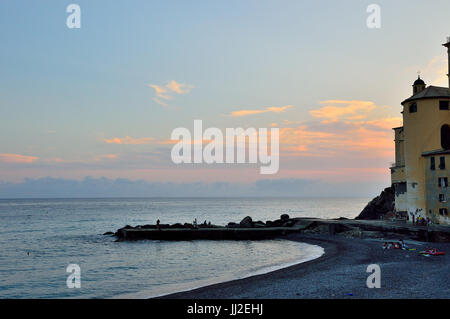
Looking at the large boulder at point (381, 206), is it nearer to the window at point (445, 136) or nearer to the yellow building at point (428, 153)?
the yellow building at point (428, 153)

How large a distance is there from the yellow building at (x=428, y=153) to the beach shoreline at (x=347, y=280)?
29.2 feet

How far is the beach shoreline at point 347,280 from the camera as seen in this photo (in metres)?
20.8

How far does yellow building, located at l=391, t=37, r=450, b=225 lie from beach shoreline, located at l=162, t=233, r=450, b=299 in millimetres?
8900

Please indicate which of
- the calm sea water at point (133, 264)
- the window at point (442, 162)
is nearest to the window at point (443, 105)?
the window at point (442, 162)

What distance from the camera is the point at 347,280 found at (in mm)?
24328

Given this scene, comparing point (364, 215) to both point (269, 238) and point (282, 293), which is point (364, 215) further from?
point (282, 293)

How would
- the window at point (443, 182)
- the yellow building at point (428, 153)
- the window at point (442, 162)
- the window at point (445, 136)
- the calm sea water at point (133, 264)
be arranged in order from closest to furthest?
the calm sea water at point (133, 264) → the window at point (443, 182) → the window at point (442, 162) → the yellow building at point (428, 153) → the window at point (445, 136)

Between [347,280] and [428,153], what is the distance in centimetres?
2594

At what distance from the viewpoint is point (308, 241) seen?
50406 mm

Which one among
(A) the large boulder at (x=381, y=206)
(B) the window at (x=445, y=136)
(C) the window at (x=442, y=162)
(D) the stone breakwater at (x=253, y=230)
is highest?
(B) the window at (x=445, y=136)

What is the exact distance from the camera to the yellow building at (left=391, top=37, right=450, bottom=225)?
4281 cm
